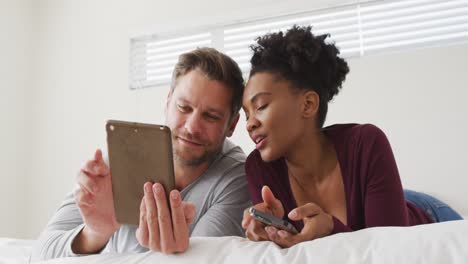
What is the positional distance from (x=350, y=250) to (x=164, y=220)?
28 cm

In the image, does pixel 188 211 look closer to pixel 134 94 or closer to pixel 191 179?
pixel 191 179

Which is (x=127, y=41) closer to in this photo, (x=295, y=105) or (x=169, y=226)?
(x=295, y=105)

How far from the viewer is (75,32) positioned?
265 cm

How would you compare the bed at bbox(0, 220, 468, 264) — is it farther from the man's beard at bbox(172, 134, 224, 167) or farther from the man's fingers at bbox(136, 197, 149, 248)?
the man's beard at bbox(172, 134, 224, 167)

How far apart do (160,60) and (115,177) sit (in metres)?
1.84

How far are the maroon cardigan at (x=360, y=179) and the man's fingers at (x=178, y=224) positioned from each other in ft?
0.95

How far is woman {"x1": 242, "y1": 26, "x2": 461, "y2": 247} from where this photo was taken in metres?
0.88

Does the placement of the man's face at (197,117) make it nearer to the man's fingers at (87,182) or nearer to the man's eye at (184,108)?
the man's eye at (184,108)

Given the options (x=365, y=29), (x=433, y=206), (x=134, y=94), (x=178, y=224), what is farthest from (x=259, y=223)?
(x=134, y=94)

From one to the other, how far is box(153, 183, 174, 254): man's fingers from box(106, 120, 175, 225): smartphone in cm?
2

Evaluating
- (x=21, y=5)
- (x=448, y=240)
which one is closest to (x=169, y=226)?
(x=448, y=240)

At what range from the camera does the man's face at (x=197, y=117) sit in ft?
3.15

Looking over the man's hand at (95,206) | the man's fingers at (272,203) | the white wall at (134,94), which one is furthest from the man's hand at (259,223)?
the white wall at (134,94)

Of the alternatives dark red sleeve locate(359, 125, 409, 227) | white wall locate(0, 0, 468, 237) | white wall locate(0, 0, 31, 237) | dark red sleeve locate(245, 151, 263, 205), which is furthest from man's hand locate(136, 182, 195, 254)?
white wall locate(0, 0, 31, 237)
